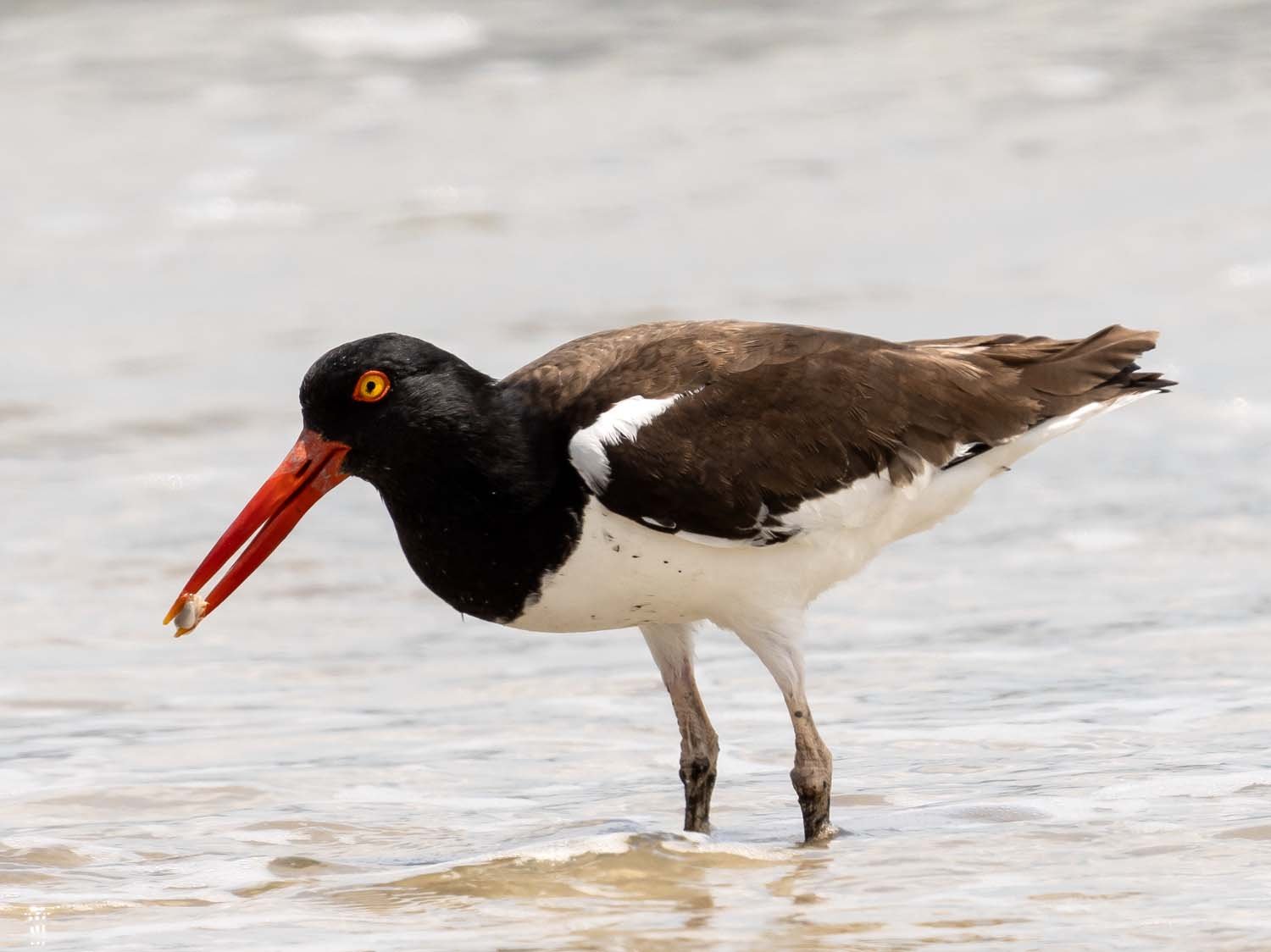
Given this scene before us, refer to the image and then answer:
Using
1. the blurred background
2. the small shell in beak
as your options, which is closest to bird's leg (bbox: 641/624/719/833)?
the blurred background

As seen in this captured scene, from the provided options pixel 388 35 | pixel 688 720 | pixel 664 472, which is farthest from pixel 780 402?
pixel 388 35

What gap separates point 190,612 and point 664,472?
55.3 inches

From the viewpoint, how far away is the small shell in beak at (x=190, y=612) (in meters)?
5.66

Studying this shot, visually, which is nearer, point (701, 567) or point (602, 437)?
point (602, 437)

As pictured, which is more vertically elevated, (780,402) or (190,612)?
Answer: (780,402)

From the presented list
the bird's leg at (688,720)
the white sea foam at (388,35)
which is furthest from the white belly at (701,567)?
the white sea foam at (388,35)

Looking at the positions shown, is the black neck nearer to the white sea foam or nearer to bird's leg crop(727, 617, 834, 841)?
bird's leg crop(727, 617, 834, 841)

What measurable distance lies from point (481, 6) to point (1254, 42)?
6.81 meters

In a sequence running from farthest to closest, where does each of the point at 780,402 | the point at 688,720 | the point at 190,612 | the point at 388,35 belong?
1. the point at 388,35
2. the point at 688,720
3. the point at 780,402
4. the point at 190,612

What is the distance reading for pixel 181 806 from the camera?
6.24 meters

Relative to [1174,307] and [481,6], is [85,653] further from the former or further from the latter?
[481,6]

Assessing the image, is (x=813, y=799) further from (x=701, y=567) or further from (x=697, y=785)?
(x=701, y=567)

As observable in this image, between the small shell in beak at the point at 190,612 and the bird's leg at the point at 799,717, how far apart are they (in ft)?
4.93

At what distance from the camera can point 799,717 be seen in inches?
231
